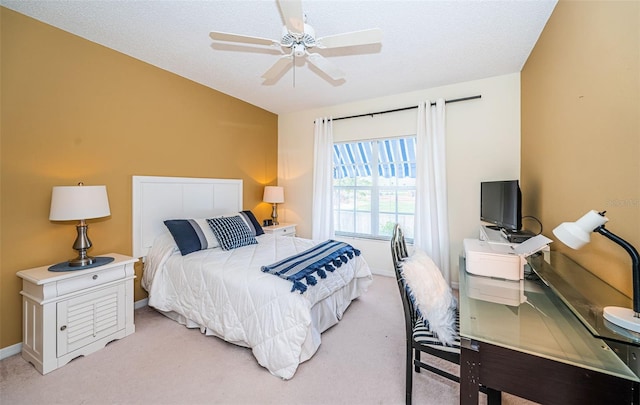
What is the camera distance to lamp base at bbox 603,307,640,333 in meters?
0.83

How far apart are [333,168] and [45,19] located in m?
3.34

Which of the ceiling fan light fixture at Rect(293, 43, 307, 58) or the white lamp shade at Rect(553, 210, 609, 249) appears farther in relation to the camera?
the ceiling fan light fixture at Rect(293, 43, 307, 58)

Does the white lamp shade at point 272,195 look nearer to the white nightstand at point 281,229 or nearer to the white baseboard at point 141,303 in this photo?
the white nightstand at point 281,229

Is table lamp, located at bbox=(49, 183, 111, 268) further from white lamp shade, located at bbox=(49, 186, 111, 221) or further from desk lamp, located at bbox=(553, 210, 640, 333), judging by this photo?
desk lamp, located at bbox=(553, 210, 640, 333)

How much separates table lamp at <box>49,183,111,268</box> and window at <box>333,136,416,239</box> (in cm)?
298

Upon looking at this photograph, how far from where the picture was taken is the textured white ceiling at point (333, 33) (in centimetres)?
190

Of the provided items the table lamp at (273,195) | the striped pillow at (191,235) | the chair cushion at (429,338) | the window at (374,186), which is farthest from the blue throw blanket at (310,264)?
the table lamp at (273,195)

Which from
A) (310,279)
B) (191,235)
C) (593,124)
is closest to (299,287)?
(310,279)

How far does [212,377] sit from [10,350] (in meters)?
1.65

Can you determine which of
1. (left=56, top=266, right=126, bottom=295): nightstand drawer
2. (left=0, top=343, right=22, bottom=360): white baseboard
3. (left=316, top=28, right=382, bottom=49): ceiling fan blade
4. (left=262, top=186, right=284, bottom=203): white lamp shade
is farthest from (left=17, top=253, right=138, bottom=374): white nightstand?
(left=316, top=28, right=382, bottom=49): ceiling fan blade

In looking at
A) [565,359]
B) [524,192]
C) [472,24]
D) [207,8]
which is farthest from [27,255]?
[524,192]

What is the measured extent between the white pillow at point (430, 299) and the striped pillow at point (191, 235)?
81.3 inches

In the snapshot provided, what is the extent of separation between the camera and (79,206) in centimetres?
192

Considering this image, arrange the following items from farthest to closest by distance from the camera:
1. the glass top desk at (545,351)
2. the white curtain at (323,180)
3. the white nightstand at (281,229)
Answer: the white curtain at (323,180), the white nightstand at (281,229), the glass top desk at (545,351)
